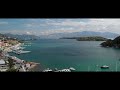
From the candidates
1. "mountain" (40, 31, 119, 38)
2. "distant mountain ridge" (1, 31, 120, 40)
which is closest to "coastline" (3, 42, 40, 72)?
"distant mountain ridge" (1, 31, 120, 40)

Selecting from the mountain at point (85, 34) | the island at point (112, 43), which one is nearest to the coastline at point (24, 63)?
the mountain at point (85, 34)

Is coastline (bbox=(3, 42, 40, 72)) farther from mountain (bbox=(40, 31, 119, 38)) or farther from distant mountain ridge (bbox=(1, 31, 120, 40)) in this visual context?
mountain (bbox=(40, 31, 119, 38))

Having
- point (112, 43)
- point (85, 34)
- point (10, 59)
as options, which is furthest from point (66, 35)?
point (10, 59)

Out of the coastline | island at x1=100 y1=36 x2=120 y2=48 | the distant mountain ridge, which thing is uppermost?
the distant mountain ridge

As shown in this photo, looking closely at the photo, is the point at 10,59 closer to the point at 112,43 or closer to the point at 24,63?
the point at 24,63

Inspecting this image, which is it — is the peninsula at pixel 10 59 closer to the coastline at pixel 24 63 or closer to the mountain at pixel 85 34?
the coastline at pixel 24 63
